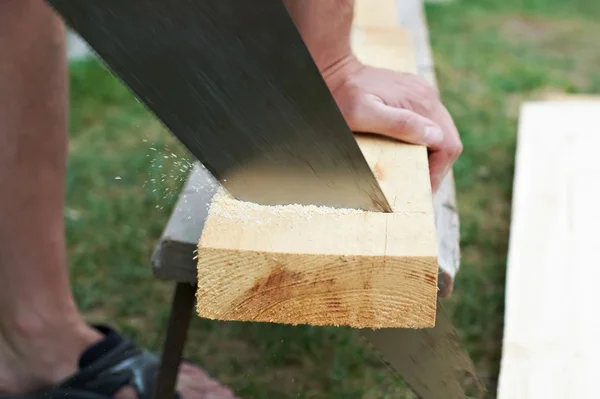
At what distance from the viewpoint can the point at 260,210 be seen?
1.14 meters

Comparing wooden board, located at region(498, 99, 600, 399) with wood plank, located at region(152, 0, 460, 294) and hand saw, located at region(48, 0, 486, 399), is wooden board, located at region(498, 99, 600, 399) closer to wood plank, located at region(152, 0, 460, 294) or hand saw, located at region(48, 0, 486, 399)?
wood plank, located at region(152, 0, 460, 294)

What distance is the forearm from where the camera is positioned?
1258 millimetres

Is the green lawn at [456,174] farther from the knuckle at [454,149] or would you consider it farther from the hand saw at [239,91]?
the knuckle at [454,149]

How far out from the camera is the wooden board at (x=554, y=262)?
1.62m

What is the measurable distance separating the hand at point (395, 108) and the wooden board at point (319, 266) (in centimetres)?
22

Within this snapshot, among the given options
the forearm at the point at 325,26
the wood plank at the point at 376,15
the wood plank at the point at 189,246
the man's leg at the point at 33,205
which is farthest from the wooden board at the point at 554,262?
the man's leg at the point at 33,205

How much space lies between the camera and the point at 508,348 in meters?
1.72

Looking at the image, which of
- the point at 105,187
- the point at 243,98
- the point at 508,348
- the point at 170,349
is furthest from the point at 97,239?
the point at 243,98

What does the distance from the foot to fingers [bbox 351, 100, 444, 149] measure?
0.79m

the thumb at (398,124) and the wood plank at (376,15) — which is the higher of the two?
the thumb at (398,124)

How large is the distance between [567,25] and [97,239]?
2.90m

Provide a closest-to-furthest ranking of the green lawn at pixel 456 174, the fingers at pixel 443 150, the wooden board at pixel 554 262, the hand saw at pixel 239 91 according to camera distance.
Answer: the hand saw at pixel 239 91
the fingers at pixel 443 150
the wooden board at pixel 554 262
the green lawn at pixel 456 174

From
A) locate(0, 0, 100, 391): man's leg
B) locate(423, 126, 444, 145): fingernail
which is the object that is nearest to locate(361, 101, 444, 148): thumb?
locate(423, 126, 444, 145): fingernail

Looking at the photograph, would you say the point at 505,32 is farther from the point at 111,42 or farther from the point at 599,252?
the point at 111,42
